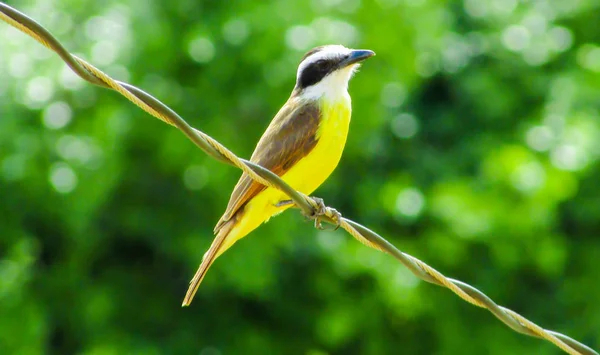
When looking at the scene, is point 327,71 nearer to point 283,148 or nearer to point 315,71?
point 315,71

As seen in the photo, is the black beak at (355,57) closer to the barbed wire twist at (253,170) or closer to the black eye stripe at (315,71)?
the black eye stripe at (315,71)

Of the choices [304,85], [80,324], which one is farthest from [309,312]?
[304,85]

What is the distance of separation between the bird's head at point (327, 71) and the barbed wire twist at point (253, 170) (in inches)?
52.7

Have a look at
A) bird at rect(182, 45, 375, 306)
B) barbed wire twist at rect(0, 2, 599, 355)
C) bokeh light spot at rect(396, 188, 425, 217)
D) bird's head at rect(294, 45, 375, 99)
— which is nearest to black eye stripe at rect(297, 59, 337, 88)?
bird's head at rect(294, 45, 375, 99)

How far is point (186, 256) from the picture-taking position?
7.98 metres

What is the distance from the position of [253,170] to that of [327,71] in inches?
86.5

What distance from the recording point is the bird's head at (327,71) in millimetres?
5480

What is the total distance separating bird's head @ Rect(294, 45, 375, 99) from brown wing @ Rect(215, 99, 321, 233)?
21 cm

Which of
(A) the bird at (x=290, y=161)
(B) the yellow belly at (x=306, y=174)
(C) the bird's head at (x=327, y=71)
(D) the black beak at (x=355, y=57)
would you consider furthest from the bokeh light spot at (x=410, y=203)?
(B) the yellow belly at (x=306, y=174)

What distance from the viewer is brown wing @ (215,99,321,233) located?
500cm

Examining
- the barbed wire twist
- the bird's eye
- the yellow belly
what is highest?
the bird's eye

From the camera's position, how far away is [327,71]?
562 cm

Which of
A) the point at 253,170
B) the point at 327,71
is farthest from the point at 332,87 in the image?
the point at 253,170

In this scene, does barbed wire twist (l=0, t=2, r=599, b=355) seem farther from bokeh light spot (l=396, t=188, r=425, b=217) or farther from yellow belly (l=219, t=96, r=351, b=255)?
bokeh light spot (l=396, t=188, r=425, b=217)
